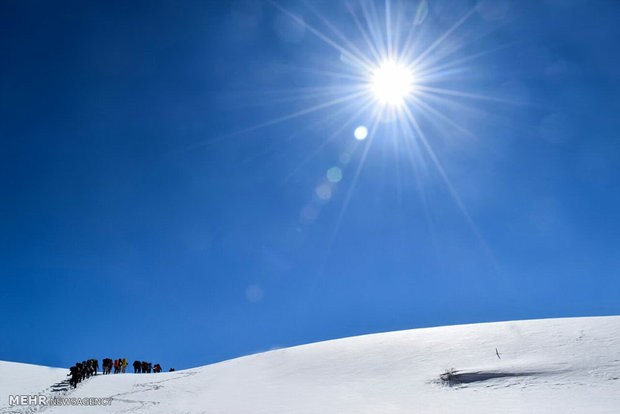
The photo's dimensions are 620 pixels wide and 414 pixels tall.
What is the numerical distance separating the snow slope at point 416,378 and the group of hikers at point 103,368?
1.97 feet

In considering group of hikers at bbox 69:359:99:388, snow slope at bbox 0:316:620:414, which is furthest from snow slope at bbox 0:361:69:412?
group of hikers at bbox 69:359:99:388

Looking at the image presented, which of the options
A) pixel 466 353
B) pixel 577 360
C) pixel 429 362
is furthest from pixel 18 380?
pixel 577 360

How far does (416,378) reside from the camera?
1244 centimetres

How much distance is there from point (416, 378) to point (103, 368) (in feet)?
62.0

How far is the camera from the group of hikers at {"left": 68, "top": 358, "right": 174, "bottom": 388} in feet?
54.3

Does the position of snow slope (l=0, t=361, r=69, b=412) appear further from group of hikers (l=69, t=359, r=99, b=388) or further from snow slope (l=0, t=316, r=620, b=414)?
group of hikers (l=69, t=359, r=99, b=388)

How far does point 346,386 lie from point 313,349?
689 cm

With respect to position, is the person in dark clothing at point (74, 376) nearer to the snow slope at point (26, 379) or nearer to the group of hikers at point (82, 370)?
the group of hikers at point (82, 370)

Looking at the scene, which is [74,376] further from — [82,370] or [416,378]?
[416,378]

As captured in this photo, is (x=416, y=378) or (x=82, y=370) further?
(x=82, y=370)

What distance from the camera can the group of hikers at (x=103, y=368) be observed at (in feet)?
54.3

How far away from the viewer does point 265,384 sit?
14.7 meters

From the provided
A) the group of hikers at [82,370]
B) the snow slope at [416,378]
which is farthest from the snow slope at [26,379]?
the group of hikers at [82,370]

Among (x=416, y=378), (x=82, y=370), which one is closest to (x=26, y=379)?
(x=82, y=370)
